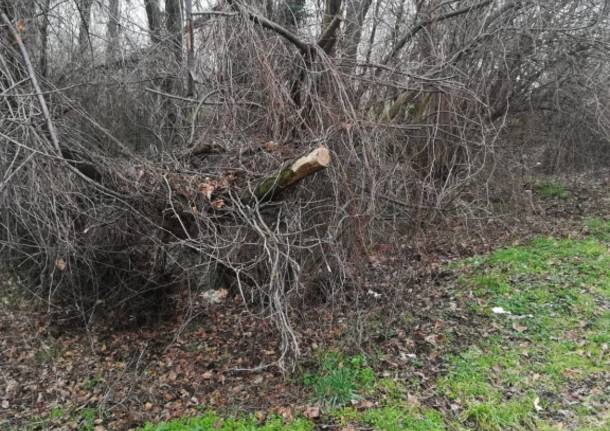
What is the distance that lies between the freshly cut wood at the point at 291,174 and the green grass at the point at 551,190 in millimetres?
7369

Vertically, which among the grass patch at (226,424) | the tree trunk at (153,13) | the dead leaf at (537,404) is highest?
the tree trunk at (153,13)

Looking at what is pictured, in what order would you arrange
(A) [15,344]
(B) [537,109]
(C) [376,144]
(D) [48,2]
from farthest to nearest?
(B) [537,109] < (A) [15,344] < (D) [48,2] < (C) [376,144]

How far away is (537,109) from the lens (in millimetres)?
8547

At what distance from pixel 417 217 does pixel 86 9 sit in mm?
4782

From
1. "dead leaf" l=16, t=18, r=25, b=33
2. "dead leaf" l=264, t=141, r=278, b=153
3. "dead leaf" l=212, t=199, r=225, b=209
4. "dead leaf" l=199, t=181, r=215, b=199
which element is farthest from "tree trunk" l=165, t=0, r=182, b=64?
"dead leaf" l=212, t=199, r=225, b=209

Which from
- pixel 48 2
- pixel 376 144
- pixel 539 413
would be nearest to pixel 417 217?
pixel 376 144

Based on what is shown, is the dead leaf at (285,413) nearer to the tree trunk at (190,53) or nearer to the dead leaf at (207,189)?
the dead leaf at (207,189)

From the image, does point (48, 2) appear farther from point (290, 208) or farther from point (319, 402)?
point (319, 402)

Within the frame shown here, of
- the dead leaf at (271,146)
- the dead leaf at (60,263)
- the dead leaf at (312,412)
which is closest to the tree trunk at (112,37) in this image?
the dead leaf at (60,263)

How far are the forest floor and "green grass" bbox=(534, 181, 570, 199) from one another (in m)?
2.80

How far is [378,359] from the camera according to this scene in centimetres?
454

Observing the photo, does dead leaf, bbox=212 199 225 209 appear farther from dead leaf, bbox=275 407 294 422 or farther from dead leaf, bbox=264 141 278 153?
dead leaf, bbox=275 407 294 422

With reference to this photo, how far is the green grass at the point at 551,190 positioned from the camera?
9.48 m

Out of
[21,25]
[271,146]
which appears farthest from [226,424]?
[21,25]
